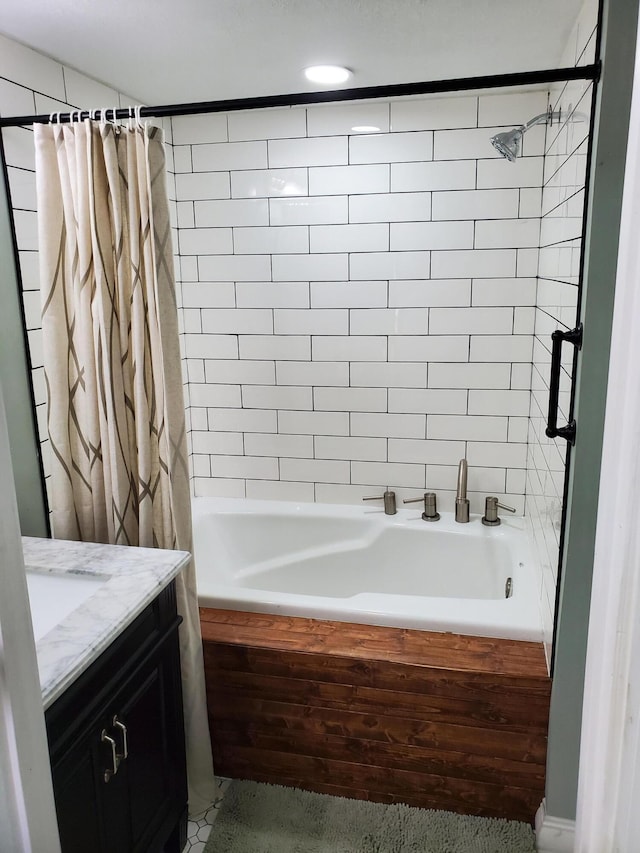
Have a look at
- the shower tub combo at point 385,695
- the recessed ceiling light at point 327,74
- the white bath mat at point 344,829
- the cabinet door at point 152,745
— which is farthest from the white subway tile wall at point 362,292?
the cabinet door at point 152,745

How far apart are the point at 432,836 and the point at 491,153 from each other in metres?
2.45

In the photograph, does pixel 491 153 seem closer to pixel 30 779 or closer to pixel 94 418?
pixel 94 418

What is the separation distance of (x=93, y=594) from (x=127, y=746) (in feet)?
1.23

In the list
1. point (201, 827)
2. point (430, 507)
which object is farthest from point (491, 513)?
point (201, 827)

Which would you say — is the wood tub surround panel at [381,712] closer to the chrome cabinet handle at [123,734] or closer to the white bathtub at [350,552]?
the white bathtub at [350,552]

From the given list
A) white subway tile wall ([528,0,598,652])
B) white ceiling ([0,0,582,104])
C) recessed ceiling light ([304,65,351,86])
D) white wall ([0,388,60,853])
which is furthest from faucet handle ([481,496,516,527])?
white wall ([0,388,60,853])

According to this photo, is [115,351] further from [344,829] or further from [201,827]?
[344,829]

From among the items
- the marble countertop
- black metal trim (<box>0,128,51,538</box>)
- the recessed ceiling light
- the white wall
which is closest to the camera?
the white wall

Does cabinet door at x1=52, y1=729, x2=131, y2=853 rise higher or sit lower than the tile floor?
higher

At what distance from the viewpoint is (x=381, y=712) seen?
2035 mm

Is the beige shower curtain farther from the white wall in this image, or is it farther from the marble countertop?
the white wall

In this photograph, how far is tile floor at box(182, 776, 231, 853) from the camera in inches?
78.7

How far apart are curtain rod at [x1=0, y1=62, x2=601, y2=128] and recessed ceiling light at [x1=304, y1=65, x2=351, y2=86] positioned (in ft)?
2.25

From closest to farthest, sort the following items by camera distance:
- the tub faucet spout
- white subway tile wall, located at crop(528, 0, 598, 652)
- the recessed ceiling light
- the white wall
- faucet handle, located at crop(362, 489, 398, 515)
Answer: the white wall
white subway tile wall, located at crop(528, 0, 598, 652)
the recessed ceiling light
the tub faucet spout
faucet handle, located at crop(362, 489, 398, 515)
